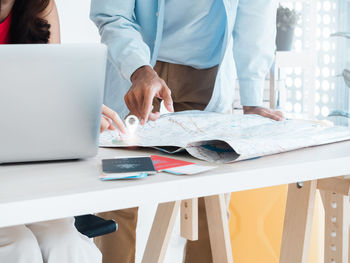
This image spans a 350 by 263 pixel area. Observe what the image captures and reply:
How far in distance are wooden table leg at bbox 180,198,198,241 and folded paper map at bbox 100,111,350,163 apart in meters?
0.36

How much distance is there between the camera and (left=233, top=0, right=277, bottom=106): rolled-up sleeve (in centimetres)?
155

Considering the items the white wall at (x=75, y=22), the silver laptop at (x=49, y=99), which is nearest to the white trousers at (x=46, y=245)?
the silver laptop at (x=49, y=99)

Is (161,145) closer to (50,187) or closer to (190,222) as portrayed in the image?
(50,187)

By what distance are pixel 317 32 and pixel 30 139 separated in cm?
297

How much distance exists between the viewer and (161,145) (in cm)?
75

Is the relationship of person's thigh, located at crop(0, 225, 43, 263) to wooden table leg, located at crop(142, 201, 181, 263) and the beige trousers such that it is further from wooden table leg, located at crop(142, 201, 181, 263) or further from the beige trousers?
the beige trousers

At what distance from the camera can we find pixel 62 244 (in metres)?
0.66

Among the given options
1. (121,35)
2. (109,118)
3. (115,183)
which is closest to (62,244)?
(115,183)

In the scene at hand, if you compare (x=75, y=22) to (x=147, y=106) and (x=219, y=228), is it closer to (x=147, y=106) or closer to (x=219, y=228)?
(x=219, y=228)

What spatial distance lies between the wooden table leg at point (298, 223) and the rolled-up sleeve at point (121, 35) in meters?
0.50

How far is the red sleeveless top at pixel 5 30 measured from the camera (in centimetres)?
141

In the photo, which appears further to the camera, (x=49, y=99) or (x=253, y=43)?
(x=253, y=43)

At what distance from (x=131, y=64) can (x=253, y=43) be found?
0.53 m

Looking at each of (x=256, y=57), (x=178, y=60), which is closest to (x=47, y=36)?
(x=178, y=60)
